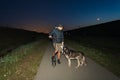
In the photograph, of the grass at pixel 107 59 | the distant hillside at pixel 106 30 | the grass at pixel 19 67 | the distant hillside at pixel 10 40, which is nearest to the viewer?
the grass at pixel 19 67

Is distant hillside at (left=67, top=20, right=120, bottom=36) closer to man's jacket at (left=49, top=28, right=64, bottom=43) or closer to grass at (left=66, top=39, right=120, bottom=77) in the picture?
grass at (left=66, top=39, right=120, bottom=77)

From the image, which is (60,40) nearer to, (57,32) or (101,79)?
(57,32)

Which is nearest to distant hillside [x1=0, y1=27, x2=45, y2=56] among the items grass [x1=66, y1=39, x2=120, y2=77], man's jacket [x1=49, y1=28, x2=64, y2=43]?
grass [x1=66, y1=39, x2=120, y2=77]

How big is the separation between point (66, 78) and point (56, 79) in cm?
47

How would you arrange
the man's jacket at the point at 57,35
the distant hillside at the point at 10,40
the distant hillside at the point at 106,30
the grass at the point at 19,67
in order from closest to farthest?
the grass at the point at 19,67
the man's jacket at the point at 57,35
the distant hillside at the point at 10,40
the distant hillside at the point at 106,30

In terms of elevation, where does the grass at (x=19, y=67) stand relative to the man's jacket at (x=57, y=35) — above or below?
below

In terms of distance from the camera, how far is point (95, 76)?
939 centimetres

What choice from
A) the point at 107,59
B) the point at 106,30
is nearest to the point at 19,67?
the point at 107,59

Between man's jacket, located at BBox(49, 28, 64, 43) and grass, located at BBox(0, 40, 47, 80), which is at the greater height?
man's jacket, located at BBox(49, 28, 64, 43)

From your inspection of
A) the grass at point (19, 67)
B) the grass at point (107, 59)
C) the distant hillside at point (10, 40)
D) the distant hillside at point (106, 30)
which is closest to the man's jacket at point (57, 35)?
the grass at point (19, 67)

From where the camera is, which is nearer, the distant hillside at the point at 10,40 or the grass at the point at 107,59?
the grass at the point at 107,59

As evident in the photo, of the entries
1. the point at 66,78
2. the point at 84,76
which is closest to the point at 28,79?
the point at 66,78

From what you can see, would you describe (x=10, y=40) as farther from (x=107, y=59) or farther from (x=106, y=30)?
(x=106, y=30)

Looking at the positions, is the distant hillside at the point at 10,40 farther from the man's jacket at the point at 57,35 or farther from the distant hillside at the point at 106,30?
the distant hillside at the point at 106,30
